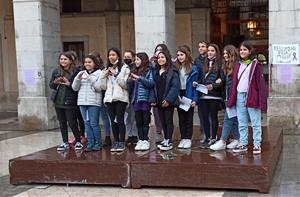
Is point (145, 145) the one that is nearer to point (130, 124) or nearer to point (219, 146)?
point (130, 124)

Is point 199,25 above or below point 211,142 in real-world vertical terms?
above

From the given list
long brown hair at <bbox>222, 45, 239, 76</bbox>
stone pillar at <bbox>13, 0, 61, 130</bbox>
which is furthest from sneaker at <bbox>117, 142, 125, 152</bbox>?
stone pillar at <bbox>13, 0, 61, 130</bbox>

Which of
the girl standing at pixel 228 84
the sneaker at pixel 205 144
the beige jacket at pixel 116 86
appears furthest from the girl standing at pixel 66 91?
the girl standing at pixel 228 84

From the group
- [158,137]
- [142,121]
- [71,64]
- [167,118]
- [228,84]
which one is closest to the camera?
[228,84]

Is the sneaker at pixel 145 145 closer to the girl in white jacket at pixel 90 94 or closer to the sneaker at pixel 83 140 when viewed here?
the girl in white jacket at pixel 90 94

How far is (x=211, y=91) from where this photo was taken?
7664 mm

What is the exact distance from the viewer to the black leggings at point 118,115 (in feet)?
24.9

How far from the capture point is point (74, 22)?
19.3m

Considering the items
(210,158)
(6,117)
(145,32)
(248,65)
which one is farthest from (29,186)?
(6,117)

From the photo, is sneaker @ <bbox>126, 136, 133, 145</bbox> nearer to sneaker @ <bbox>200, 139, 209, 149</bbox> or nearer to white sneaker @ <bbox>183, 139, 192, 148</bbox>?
white sneaker @ <bbox>183, 139, 192, 148</bbox>

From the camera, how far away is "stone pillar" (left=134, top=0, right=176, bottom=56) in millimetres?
12703

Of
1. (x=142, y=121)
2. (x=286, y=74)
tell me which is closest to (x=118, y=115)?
(x=142, y=121)

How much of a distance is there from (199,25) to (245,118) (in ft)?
35.7

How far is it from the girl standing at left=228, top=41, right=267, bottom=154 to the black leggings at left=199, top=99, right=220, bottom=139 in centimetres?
39
